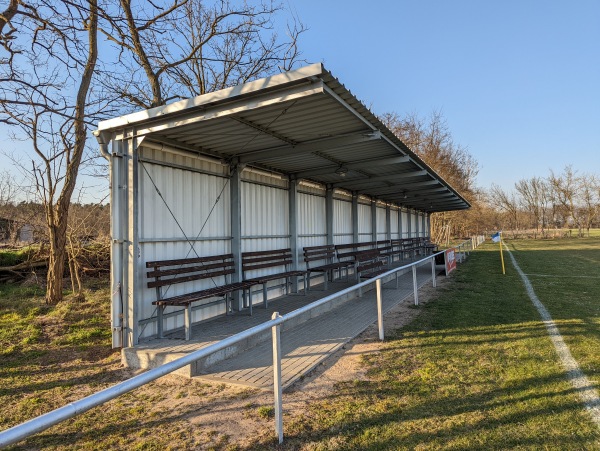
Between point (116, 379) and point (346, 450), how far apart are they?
3.09 m

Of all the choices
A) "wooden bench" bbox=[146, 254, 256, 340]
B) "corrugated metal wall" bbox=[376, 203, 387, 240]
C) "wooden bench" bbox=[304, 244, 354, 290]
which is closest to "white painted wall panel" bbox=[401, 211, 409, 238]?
"corrugated metal wall" bbox=[376, 203, 387, 240]

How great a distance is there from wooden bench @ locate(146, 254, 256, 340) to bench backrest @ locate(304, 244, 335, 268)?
278 cm

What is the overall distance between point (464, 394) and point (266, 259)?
5041 millimetres

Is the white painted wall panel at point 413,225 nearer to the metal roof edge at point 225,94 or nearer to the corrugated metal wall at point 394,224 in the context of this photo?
the corrugated metal wall at point 394,224

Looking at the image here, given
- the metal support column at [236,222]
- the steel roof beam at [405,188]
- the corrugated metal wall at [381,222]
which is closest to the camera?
the metal support column at [236,222]

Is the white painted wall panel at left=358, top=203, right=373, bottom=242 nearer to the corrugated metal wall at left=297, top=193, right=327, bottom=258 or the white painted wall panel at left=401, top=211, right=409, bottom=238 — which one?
the corrugated metal wall at left=297, top=193, right=327, bottom=258

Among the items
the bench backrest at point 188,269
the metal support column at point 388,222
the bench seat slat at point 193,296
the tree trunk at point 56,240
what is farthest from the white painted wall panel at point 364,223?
the tree trunk at point 56,240

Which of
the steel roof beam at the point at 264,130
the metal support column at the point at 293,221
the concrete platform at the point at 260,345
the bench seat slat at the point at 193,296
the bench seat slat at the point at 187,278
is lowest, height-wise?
the concrete platform at the point at 260,345

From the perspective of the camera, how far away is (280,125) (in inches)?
227

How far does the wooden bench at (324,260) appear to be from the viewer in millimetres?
9531

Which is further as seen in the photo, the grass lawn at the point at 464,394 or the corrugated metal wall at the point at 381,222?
the corrugated metal wall at the point at 381,222

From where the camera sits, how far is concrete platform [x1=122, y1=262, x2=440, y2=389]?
4430 mm

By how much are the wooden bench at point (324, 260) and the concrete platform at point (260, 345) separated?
153cm

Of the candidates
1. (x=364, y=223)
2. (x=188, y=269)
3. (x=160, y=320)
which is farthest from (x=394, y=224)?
(x=160, y=320)
